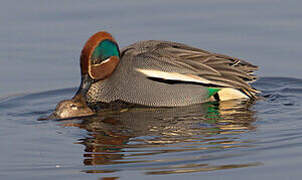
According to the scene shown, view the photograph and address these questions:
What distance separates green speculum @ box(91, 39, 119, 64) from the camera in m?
11.6

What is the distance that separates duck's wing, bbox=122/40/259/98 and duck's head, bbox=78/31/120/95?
0.23 m

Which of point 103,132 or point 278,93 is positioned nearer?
point 103,132

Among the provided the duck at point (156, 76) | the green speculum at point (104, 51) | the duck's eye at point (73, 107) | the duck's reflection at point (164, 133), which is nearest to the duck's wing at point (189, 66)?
the duck at point (156, 76)

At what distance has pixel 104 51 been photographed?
38.2 feet

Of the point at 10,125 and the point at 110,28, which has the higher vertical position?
the point at 110,28

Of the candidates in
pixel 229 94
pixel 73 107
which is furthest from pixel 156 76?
pixel 73 107

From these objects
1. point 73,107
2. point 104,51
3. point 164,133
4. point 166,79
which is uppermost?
point 104,51

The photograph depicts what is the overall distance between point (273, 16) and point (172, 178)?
7357 millimetres

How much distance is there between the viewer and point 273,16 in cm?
1472

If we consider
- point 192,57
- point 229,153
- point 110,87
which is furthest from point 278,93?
point 229,153

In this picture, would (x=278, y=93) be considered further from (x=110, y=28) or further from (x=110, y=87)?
(x=110, y=28)

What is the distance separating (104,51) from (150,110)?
1.16m

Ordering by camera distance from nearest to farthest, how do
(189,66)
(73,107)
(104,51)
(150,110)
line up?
(73,107), (150,110), (189,66), (104,51)

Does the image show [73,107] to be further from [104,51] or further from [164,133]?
[164,133]
